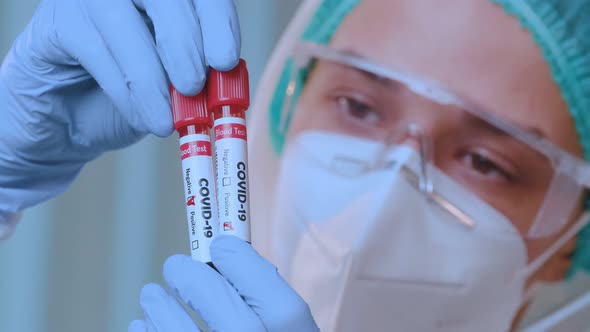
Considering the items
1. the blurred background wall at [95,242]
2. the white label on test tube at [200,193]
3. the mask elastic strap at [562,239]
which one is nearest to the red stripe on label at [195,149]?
the white label on test tube at [200,193]

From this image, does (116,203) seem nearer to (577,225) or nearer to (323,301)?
(323,301)

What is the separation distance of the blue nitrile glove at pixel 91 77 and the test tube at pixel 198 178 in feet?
0.11

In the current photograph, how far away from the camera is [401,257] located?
119 cm

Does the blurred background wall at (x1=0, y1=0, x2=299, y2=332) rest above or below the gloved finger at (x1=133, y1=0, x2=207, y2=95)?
below

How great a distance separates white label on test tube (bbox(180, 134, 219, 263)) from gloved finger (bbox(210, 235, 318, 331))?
0.10ft

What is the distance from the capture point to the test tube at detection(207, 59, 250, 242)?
2.53 ft

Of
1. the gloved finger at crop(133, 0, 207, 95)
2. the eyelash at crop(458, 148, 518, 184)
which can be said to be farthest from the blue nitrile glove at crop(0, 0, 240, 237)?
the eyelash at crop(458, 148, 518, 184)

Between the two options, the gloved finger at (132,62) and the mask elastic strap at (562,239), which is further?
the mask elastic strap at (562,239)

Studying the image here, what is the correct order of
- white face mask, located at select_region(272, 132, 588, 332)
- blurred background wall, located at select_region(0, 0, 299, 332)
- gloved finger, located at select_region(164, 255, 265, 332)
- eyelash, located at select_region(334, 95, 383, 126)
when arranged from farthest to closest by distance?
blurred background wall, located at select_region(0, 0, 299, 332), eyelash, located at select_region(334, 95, 383, 126), white face mask, located at select_region(272, 132, 588, 332), gloved finger, located at select_region(164, 255, 265, 332)

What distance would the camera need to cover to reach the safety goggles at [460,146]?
1.20 m

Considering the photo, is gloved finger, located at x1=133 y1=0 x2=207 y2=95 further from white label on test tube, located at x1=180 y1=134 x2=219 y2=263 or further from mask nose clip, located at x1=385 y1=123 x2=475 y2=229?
mask nose clip, located at x1=385 y1=123 x2=475 y2=229

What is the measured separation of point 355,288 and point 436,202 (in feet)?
0.73

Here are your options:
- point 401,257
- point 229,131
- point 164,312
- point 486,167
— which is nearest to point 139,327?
point 164,312

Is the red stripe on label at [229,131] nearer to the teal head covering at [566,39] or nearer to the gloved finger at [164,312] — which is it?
the gloved finger at [164,312]
